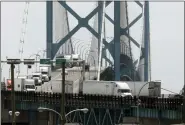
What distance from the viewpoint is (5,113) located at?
211 ft

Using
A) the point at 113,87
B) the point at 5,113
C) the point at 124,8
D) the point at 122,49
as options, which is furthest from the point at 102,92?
the point at 124,8

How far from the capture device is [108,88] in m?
66.7

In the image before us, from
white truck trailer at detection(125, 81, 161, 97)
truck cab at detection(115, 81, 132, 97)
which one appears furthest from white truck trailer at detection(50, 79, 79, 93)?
white truck trailer at detection(125, 81, 161, 97)

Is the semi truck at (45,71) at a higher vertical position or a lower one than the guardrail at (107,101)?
higher

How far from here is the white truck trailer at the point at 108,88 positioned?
6525cm

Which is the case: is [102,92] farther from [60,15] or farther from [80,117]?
[60,15]

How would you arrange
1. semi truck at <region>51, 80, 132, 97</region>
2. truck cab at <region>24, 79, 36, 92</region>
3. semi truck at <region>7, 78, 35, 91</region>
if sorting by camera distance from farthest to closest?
truck cab at <region>24, 79, 36, 92</region> < semi truck at <region>7, 78, 35, 91</region> < semi truck at <region>51, 80, 132, 97</region>

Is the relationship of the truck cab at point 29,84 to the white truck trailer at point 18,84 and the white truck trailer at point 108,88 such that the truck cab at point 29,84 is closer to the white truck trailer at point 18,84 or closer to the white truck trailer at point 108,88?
the white truck trailer at point 18,84

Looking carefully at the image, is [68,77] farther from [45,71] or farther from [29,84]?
[45,71]

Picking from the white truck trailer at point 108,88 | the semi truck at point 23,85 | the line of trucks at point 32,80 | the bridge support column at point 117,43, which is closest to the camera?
the white truck trailer at point 108,88

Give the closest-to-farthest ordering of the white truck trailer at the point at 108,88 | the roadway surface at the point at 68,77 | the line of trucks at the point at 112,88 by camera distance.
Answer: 1. the white truck trailer at the point at 108,88
2. the line of trucks at the point at 112,88
3. the roadway surface at the point at 68,77

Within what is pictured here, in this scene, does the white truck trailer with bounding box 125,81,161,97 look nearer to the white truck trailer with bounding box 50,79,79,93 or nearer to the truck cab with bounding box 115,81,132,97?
the truck cab with bounding box 115,81,132,97

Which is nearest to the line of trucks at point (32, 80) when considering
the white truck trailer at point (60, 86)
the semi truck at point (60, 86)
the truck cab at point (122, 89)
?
the white truck trailer at point (60, 86)

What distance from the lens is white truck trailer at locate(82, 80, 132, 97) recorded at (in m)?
65.2
